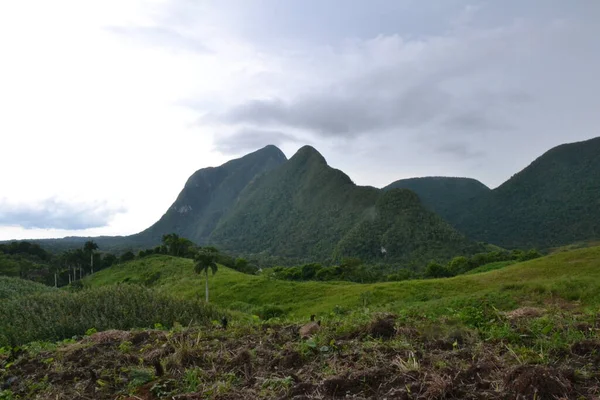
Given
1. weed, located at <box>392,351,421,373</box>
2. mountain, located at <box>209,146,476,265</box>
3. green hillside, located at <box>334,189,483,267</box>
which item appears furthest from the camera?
mountain, located at <box>209,146,476,265</box>

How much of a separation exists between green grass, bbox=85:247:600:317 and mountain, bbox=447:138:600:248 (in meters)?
125

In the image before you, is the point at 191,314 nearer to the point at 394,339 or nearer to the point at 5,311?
the point at 5,311

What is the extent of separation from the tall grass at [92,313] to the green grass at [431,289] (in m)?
2.09

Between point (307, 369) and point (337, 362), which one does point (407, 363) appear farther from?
point (307, 369)

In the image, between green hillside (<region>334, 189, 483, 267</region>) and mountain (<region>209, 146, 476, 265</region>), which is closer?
green hillside (<region>334, 189, 483, 267</region>)

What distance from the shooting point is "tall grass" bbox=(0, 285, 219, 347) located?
33.0 ft

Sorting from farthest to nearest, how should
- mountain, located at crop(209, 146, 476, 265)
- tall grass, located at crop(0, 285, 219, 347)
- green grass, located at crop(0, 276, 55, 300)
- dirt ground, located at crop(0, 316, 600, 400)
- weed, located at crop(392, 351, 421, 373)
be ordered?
1. mountain, located at crop(209, 146, 476, 265)
2. green grass, located at crop(0, 276, 55, 300)
3. tall grass, located at crop(0, 285, 219, 347)
4. weed, located at crop(392, 351, 421, 373)
5. dirt ground, located at crop(0, 316, 600, 400)

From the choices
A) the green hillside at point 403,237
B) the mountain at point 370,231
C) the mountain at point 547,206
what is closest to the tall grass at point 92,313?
the green hillside at point 403,237

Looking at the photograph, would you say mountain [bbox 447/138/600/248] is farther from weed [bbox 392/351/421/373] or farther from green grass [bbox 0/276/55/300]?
weed [bbox 392/351/421/373]

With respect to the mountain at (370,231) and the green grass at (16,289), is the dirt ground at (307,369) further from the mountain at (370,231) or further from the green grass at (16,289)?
the mountain at (370,231)

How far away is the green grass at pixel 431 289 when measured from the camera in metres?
18.2

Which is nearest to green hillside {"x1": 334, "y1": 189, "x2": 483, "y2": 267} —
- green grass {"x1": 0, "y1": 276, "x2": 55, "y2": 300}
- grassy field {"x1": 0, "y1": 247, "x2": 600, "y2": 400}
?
green grass {"x1": 0, "y1": 276, "x2": 55, "y2": 300}

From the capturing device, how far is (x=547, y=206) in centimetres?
16800

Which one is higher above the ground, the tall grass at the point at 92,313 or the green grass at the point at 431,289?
the tall grass at the point at 92,313
